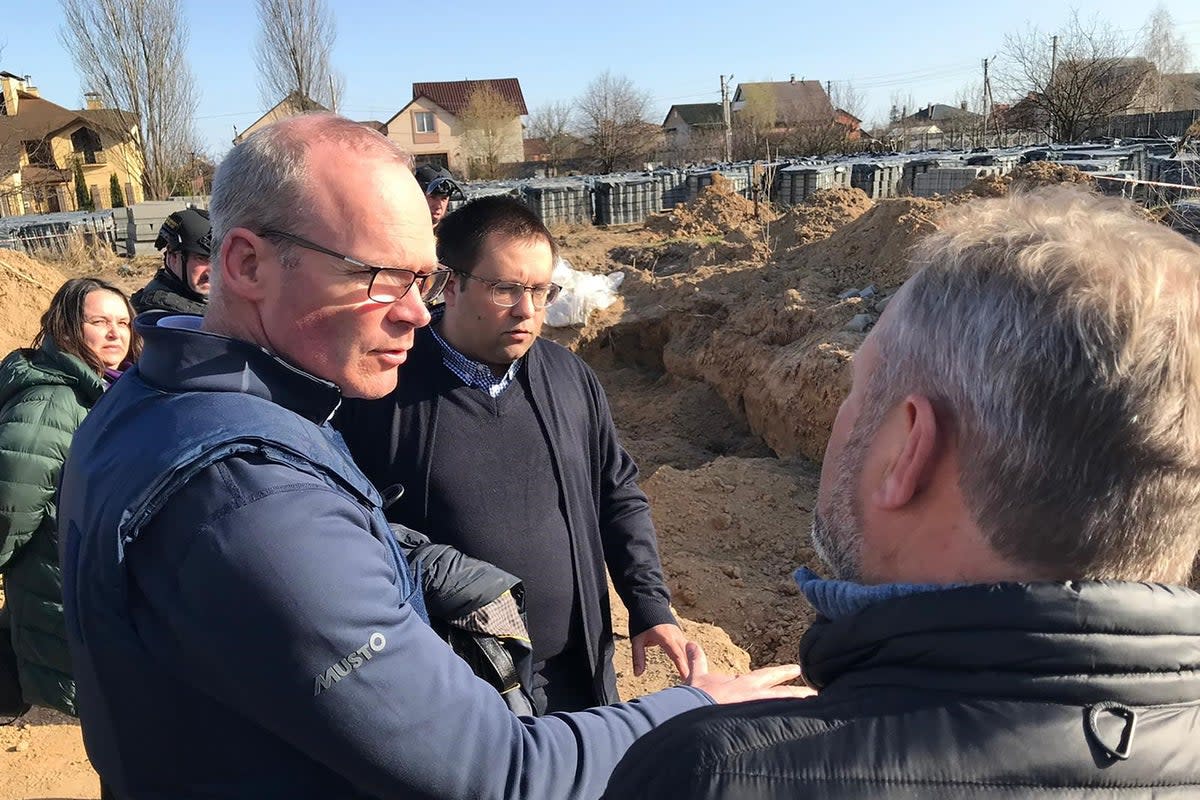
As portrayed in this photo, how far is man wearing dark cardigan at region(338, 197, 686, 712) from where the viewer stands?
7.62 ft

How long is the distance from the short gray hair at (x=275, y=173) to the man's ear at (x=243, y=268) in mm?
22

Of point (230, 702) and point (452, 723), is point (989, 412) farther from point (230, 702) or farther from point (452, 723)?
point (230, 702)

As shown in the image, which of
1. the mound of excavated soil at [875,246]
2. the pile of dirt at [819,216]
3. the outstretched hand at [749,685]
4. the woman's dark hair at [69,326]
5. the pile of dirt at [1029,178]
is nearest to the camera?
the outstretched hand at [749,685]

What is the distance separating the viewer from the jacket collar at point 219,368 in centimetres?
126

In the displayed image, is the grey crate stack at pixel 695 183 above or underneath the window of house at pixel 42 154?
underneath

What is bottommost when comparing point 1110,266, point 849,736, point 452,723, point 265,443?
point 452,723

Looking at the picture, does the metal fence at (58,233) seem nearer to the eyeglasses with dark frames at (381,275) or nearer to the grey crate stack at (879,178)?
the grey crate stack at (879,178)

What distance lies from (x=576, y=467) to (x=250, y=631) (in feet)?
4.83

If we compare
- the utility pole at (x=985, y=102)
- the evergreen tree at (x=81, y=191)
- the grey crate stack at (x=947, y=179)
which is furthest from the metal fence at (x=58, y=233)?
the utility pole at (x=985, y=102)

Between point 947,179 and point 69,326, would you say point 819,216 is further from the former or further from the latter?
point 69,326

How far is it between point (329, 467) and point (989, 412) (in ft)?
2.89

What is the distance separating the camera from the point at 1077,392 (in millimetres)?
885

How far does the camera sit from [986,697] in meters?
0.85

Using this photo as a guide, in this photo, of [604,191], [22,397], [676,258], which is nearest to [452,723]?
[22,397]
